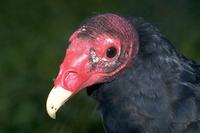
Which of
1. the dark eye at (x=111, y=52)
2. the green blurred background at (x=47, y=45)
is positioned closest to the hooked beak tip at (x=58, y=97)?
the dark eye at (x=111, y=52)

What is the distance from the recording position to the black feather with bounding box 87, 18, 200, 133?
509cm

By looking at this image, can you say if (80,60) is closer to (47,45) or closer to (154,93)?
(154,93)

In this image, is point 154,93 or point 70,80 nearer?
point 70,80

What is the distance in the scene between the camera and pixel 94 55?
4961 mm

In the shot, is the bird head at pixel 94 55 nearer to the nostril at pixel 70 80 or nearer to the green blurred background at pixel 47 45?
the nostril at pixel 70 80

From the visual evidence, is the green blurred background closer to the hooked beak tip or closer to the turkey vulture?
the turkey vulture

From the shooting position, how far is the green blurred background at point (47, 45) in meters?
7.96

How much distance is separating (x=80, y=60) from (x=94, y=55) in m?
0.09

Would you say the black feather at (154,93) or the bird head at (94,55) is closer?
the bird head at (94,55)

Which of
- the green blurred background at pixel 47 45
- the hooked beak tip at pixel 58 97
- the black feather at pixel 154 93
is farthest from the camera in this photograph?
the green blurred background at pixel 47 45

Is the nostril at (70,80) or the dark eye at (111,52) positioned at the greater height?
the dark eye at (111,52)

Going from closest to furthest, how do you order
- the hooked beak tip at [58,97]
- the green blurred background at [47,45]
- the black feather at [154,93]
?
the hooked beak tip at [58,97], the black feather at [154,93], the green blurred background at [47,45]

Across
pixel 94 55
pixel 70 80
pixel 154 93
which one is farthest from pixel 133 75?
pixel 70 80

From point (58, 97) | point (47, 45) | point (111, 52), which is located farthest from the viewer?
point (47, 45)
